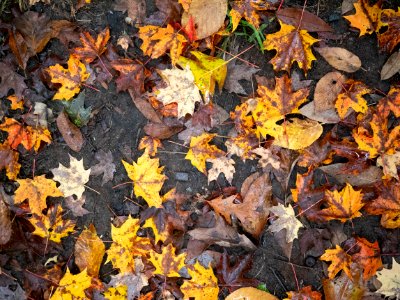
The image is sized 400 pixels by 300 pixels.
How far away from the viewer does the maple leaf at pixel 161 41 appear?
2.73 meters

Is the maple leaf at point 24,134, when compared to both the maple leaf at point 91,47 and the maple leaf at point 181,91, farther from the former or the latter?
the maple leaf at point 181,91

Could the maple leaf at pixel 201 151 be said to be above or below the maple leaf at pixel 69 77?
below

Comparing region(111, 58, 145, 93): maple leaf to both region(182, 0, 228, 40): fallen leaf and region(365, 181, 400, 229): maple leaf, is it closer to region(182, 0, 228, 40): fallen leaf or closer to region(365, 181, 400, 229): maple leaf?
region(182, 0, 228, 40): fallen leaf

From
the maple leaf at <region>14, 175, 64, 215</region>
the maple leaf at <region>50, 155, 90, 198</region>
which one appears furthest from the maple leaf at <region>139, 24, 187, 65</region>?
the maple leaf at <region>14, 175, 64, 215</region>

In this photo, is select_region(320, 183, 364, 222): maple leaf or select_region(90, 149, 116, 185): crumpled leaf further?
select_region(90, 149, 116, 185): crumpled leaf

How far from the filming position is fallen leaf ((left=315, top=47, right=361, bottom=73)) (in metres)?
2.76

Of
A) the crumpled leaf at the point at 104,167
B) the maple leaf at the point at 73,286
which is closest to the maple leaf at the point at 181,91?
the crumpled leaf at the point at 104,167

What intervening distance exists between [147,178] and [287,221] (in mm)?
903

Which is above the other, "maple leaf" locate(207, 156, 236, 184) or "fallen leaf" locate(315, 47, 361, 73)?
"fallen leaf" locate(315, 47, 361, 73)

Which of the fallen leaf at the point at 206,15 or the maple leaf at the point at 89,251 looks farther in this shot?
the maple leaf at the point at 89,251

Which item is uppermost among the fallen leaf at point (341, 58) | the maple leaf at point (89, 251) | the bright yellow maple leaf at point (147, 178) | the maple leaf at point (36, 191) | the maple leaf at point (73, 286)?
the fallen leaf at point (341, 58)

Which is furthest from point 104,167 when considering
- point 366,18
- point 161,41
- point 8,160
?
point 366,18

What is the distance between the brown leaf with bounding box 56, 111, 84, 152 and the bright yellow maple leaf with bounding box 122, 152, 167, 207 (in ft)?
1.07

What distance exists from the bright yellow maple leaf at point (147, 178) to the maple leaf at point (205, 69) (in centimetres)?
54
